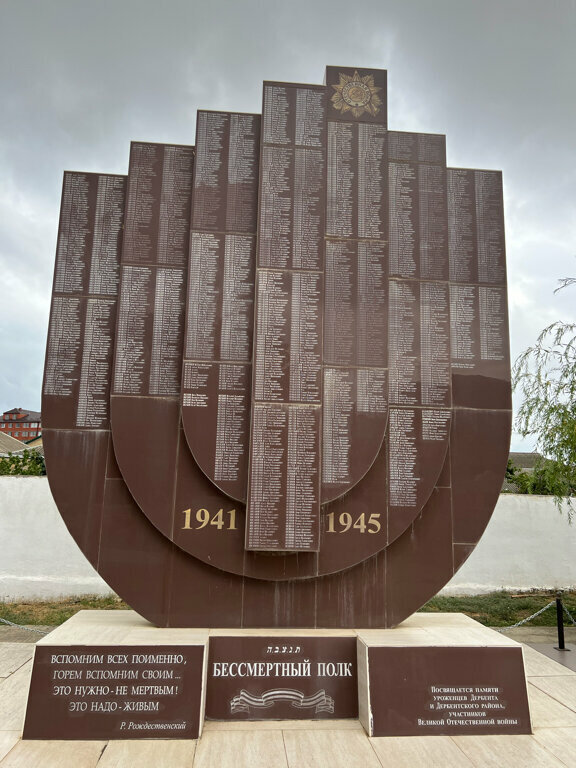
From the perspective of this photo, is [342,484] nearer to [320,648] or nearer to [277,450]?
[277,450]

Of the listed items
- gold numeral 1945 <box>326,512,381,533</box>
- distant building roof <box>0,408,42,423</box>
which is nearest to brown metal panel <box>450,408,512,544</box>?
gold numeral 1945 <box>326,512,381,533</box>

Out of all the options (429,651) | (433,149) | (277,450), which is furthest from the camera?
(433,149)

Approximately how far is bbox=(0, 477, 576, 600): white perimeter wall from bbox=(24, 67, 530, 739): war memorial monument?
233 inches

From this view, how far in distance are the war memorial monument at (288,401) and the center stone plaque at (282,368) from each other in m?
0.02

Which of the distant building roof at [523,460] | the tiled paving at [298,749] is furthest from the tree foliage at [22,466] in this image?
the distant building roof at [523,460]

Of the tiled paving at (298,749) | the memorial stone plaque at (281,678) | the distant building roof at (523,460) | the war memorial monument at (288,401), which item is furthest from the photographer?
the distant building roof at (523,460)

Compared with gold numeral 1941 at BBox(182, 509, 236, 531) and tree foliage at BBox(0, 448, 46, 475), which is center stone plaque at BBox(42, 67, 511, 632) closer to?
gold numeral 1941 at BBox(182, 509, 236, 531)

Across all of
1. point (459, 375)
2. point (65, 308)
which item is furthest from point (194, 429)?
point (459, 375)

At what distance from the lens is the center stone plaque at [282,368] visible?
640cm

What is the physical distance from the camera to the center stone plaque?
21.0ft

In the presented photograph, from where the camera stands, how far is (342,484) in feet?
21.2

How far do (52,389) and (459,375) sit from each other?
14.8 ft

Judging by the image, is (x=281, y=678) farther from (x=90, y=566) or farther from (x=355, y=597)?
(x=90, y=566)

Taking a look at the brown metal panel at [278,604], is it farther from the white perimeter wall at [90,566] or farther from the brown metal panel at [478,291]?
the white perimeter wall at [90,566]
